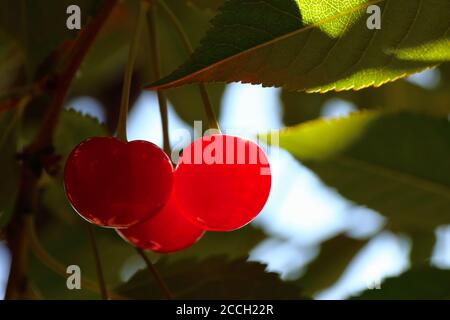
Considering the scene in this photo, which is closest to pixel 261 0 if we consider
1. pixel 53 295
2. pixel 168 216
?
pixel 168 216

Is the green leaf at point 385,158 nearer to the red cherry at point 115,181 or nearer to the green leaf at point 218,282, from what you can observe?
the green leaf at point 218,282

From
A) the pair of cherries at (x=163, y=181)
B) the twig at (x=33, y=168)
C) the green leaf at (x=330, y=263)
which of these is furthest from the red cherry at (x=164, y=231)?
the green leaf at (x=330, y=263)

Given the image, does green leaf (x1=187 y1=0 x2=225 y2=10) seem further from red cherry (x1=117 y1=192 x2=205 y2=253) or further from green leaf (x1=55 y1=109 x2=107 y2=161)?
red cherry (x1=117 y1=192 x2=205 y2=253)

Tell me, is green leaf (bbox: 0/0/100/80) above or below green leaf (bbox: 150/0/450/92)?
above

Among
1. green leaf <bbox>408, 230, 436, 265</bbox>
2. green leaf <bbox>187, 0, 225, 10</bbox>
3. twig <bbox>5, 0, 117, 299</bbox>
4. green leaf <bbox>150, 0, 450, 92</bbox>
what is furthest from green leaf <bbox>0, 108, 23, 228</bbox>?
green leaf <bbox>408, 230, 436, 265</bbox>

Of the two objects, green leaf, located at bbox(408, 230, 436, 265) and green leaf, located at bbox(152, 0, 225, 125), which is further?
green leaf, located at bbox(408, 230, 436, 265)
